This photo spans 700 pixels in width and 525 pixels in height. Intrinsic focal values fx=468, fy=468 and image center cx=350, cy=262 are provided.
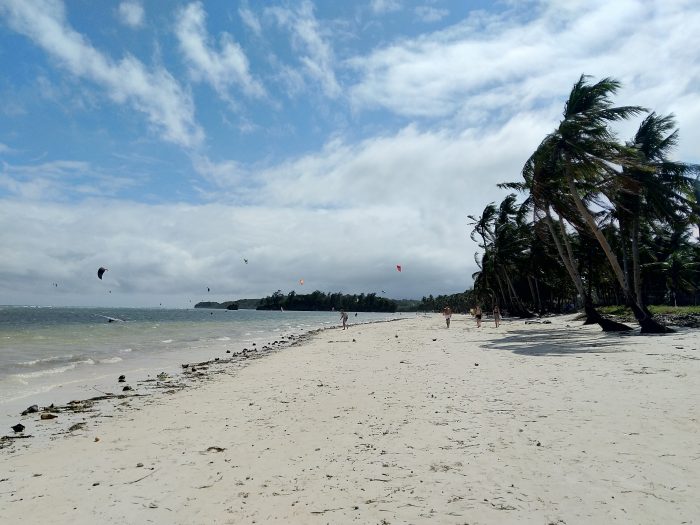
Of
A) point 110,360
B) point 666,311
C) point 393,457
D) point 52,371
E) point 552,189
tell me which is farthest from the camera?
point 666,311

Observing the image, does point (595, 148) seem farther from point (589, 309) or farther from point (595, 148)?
point (589, 309)

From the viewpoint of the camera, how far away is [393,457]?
5723mm

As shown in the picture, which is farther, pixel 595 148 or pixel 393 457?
pixel 595 148

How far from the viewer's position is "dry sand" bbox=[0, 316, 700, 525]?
4.39 meters

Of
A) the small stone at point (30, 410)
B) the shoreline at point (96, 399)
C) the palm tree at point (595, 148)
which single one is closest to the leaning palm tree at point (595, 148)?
the palm tree at point (595, 148)

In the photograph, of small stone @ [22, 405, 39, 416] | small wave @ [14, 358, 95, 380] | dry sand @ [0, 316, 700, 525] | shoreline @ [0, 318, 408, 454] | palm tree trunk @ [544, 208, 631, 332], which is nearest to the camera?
dry sand @ [0, 316, 700, 525]

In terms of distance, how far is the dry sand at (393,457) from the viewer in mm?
4391

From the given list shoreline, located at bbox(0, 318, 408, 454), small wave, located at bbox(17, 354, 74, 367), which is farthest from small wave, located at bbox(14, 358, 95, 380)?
shoreline, located at bbox(0, 318, 408, 454)

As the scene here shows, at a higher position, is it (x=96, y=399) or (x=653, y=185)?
(x=653, y=185)

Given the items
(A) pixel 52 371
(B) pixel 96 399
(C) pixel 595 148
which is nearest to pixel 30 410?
(B) pixel 96 399

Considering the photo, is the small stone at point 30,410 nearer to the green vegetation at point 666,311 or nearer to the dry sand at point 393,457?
the dry sand at point 393,457

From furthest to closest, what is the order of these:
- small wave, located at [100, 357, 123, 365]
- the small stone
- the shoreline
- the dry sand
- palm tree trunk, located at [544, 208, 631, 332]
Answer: palm tree trunk, located at [544, 208, 631, 332]
small wave, located at [100, 357, 123, 365]
the small stone
the shoreline
the dry sand

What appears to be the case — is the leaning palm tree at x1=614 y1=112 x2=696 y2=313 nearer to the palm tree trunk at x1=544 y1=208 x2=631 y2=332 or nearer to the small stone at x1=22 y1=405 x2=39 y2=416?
the palm tree trunk at x1=544 y1=208 x2=631 y2=332

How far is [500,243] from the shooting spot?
167ft
